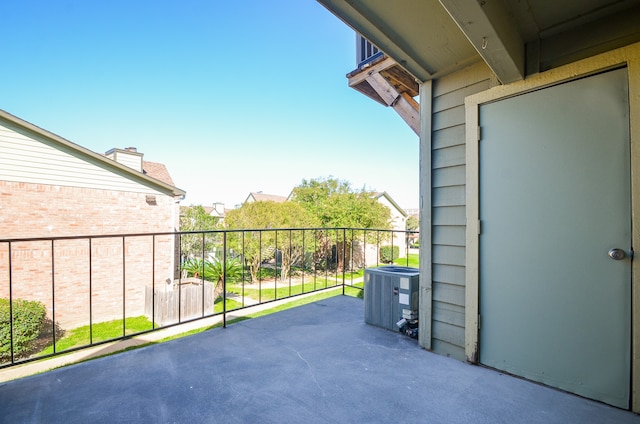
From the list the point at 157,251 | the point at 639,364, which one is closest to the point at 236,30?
the point at 157,251

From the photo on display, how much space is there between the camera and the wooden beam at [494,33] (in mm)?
1175

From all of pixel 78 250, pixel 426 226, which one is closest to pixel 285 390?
pixel 426 226

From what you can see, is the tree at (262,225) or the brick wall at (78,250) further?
the tree at (262,225)

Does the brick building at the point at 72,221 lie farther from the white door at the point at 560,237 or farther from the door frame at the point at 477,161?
the white door at the point at 560,237

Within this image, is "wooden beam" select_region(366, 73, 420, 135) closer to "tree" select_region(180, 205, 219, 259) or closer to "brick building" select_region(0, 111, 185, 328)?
"brick building" select_region(0, 111, 185, 328)

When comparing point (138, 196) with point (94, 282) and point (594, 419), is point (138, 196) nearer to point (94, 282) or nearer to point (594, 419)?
point (94, 282)

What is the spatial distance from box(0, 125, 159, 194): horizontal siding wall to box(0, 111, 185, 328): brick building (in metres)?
0.02

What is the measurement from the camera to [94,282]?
7.00 m

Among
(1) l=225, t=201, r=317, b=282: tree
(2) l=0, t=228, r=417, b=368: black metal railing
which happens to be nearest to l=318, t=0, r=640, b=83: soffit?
(2) l=0, t=228, r=417, b=368: black metal railing

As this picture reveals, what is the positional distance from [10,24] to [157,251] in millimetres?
7174

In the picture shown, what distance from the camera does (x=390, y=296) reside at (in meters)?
2.60

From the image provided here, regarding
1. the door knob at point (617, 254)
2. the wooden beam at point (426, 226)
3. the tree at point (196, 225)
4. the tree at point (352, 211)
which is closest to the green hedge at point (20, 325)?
the tree at point (196, 225)

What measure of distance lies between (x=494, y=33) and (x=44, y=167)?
29.1ft

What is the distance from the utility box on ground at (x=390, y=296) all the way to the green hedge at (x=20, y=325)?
597 cm
